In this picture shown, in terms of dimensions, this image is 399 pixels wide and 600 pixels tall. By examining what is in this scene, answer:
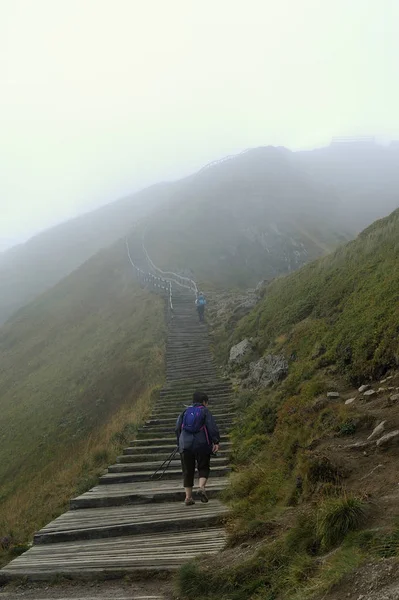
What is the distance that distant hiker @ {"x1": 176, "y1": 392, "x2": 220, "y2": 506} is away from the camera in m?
7.45

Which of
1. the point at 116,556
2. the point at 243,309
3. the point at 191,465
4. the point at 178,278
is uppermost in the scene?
the point at 178,278

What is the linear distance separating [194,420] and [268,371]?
507 cm

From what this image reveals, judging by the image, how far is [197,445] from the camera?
7461 millimetres

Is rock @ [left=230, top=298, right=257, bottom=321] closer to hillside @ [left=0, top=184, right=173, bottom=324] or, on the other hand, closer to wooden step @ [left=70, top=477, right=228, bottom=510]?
wooden step @ [left=70, top=477, right=228, bottom=510]

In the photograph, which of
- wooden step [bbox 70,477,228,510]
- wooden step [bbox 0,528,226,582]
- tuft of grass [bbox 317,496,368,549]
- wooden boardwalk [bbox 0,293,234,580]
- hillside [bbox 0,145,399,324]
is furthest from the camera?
hillside [bbox 0,145,399,324]

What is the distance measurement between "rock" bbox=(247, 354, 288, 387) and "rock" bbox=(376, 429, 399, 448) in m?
5.39

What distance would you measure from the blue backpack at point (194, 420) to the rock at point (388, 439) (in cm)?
282

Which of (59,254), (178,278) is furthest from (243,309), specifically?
(59,254)

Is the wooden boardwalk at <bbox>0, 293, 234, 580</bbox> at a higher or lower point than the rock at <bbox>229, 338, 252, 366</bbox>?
lower

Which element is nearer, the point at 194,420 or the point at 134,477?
the point at 194,420

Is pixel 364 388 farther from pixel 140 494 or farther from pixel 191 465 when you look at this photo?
pixel 140 494

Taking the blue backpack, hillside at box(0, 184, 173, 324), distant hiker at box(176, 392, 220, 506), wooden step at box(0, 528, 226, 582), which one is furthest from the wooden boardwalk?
hillside at box(0, 184, 173, 324)

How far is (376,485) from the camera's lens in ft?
16.0

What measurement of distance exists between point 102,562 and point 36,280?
225ft
